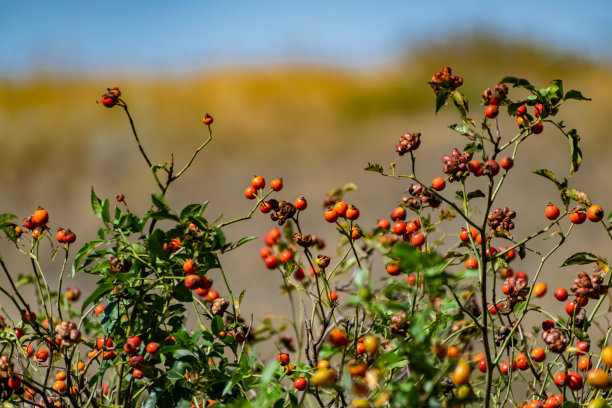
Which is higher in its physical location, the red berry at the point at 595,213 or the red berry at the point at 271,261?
the red berry at the point at 271,261

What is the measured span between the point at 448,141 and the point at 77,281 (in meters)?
3.26

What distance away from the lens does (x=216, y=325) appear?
0.90 metres

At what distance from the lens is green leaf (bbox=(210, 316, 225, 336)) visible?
90 cm

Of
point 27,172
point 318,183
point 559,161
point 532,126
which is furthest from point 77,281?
point 559,161

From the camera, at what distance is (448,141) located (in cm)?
534

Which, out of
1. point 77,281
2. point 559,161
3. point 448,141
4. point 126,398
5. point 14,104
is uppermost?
point 14,104

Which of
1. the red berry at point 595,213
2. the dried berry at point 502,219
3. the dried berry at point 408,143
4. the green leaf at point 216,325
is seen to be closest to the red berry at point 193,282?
the green leaf at point 216,325

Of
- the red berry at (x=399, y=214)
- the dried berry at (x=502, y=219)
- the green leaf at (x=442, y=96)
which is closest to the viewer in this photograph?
the green leaf at (x=442, y=96)

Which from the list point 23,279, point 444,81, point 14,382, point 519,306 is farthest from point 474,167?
point 23,279

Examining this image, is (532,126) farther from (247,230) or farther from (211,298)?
(247,230)

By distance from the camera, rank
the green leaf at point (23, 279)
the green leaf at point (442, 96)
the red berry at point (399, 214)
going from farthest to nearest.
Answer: the green leaf at point (23, 279) < the red berry at point (399, 214) < the green leaf at point (442, 96)

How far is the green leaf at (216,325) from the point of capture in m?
0.90

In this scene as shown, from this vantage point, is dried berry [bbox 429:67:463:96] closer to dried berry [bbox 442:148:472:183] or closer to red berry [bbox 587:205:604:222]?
dried berry [bbox 442:148:472:183]

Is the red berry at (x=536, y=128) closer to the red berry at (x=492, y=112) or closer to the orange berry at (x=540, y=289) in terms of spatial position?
the red berry at (x=492, y=112)
